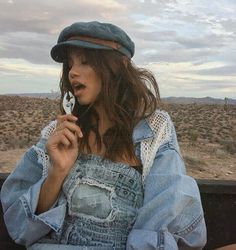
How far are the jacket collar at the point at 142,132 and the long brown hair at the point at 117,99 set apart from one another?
0.02 meters

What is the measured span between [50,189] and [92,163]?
21cm

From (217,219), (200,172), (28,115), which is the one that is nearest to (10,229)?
(217,219)

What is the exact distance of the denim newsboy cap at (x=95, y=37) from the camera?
210cm

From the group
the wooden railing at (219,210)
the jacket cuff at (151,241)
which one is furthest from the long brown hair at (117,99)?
the wooden railing at (219,210)

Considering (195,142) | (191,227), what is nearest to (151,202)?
(191,227)

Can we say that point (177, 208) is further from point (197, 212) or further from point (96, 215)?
point (96, 215)

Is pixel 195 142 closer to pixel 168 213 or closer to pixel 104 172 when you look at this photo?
pixel 104 172

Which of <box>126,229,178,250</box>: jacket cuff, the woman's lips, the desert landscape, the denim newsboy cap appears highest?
the denim newsboy cap

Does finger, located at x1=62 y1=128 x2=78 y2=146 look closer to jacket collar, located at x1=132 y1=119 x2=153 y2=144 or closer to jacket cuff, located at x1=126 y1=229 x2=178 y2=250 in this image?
jacket collar, located at x1=132 y1=119 x2=153 y2=144

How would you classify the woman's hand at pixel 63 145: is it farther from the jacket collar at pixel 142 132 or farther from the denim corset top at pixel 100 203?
the jacket collar at pixel 142 132

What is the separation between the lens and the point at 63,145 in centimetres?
203

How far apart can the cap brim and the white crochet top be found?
0.32 meters

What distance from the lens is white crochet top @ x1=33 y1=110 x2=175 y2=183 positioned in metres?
2.14

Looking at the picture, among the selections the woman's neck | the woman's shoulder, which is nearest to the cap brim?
the woman's neck
